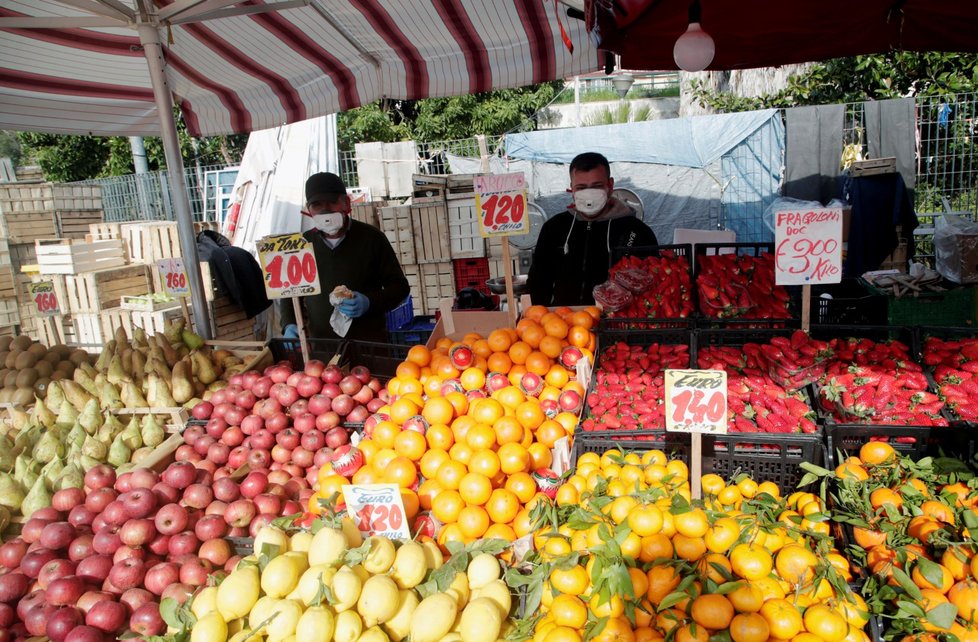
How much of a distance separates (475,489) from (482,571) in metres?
0.32

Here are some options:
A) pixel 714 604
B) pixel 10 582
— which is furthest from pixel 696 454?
pixel 10 582

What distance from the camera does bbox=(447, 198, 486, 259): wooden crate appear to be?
27.1 feet

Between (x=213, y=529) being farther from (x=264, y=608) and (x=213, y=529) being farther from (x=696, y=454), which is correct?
(x=696, y=454)

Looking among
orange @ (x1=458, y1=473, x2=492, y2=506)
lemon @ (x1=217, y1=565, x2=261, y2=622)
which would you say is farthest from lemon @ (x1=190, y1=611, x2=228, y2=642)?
orange @ (x1=458, y1=473, x2=492, y2=506)

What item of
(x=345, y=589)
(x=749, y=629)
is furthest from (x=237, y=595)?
(x=749, y=629)

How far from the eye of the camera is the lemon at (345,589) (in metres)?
1.68

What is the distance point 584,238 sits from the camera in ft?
13.9

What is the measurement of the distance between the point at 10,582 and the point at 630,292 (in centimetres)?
287

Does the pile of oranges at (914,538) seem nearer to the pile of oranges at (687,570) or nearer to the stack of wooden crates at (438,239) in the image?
the pile of oranges at (687,570)

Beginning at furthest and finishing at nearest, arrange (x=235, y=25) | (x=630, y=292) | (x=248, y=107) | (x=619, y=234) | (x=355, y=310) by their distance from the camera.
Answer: (x=248, y=107) → (x=235, y=25) → (x=619, y=234) → (x=355, y=310) → (x=630, y=292)

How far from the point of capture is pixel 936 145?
868 cm

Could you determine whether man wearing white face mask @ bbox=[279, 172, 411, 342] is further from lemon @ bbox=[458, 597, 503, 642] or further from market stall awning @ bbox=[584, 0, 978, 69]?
lemon @ bbox=[458, 597, 503, 642]

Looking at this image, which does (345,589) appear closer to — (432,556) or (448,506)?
(432,556)

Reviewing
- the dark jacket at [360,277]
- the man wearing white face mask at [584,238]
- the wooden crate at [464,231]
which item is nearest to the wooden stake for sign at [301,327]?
the dark jacket at [360,277]
